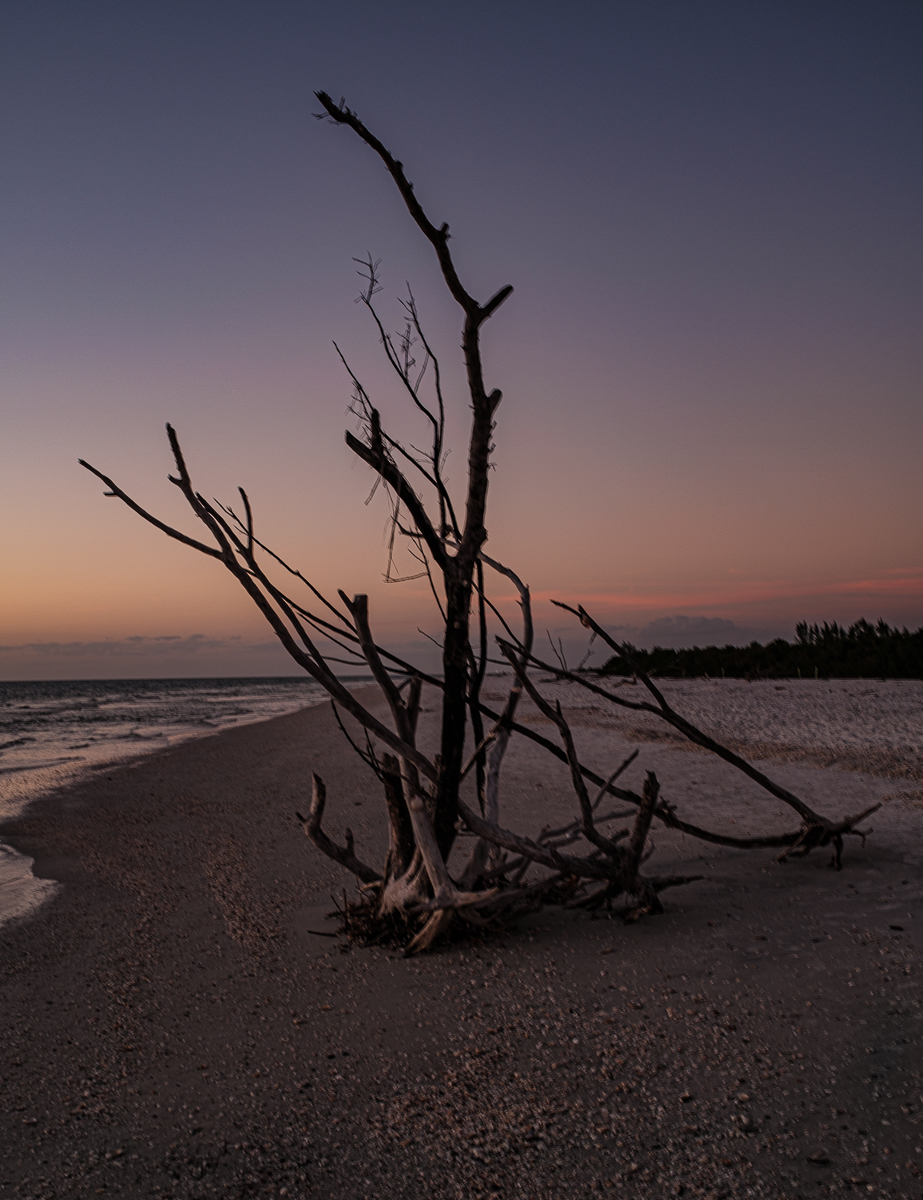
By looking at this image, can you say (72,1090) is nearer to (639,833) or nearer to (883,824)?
(639,833)

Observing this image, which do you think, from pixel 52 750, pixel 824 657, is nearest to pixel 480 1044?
pixel 52 750

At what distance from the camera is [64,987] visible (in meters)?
4.16

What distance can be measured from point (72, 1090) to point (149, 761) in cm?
1325

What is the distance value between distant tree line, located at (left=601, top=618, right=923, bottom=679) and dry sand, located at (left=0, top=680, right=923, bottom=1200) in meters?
18.1

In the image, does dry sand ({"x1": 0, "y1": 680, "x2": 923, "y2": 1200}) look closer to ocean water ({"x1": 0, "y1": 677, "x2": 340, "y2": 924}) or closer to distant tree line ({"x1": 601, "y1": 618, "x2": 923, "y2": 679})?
ocean water ({"x1": 0, "y1": 677, "x2": 340, "y2": 924})

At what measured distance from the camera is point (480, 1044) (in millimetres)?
3131

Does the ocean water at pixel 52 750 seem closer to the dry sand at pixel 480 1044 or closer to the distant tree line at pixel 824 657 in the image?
the dry sand at pixel 480 1044

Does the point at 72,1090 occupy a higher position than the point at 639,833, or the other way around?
the point at 639,833

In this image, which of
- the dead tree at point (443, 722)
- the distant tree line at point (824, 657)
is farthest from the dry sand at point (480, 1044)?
the distant tree line at point (824, 657)

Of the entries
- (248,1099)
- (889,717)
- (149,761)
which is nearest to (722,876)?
(248,1099)

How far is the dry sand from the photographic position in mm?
2408

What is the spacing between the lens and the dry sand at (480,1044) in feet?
7.90

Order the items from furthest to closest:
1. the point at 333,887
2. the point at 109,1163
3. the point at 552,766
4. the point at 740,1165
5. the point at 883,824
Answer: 1. the point at 552,766
2. the point at 883,824
3. the point at 333,887
4. the point at 109,1163
5. the point at 740,1165

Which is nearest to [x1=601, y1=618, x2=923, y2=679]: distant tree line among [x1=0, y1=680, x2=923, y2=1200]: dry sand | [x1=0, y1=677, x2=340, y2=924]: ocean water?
[x1=0, y1=677, x2=340, y2=924]: ocean water
